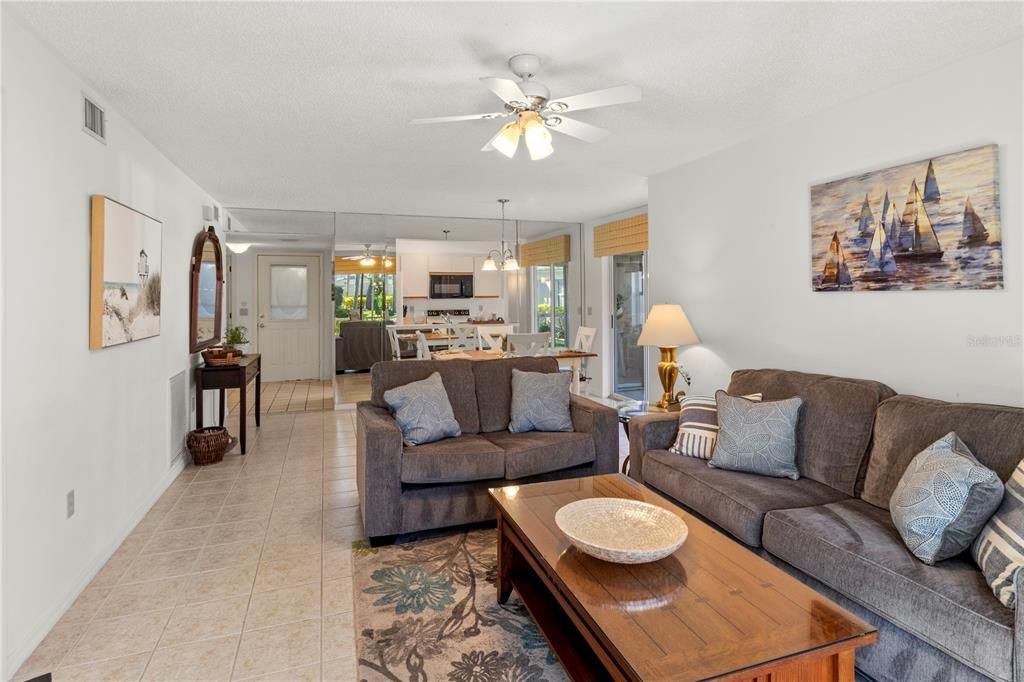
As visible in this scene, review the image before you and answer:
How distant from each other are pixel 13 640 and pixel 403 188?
4.13 metres

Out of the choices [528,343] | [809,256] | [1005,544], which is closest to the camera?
[1005,544]

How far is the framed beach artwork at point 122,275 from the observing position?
2598 millimetres

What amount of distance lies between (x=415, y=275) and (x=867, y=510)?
5978mm

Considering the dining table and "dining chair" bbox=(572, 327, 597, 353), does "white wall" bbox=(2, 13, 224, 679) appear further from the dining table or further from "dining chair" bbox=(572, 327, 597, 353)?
"dining chair" bbox=(572, 327, 597, 353)

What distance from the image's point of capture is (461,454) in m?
2.94

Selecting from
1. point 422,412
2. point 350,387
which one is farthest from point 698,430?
point 350,387

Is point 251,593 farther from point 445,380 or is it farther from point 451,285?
point 451,285

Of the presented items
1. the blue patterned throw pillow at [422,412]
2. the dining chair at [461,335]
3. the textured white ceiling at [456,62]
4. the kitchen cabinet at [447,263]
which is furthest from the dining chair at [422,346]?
the blue patterned throw pillow at [422,412]

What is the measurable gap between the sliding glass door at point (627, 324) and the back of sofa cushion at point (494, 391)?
3158mm

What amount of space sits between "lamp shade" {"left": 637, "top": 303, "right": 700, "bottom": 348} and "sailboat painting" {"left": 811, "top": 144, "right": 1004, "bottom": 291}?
89 centimetres

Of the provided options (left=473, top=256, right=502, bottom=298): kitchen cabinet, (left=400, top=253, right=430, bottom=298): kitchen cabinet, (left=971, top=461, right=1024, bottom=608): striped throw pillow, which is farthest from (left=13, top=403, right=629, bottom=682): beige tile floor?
(left=473, top=256, right=502, bottom=298): kitchen cabinet

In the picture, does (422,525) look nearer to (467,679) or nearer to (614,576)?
(467,679)

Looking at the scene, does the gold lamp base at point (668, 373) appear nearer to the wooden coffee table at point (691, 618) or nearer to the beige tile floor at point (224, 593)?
the wooden coffee table at point (691, 618)

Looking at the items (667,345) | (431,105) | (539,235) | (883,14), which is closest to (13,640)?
(431,105)
